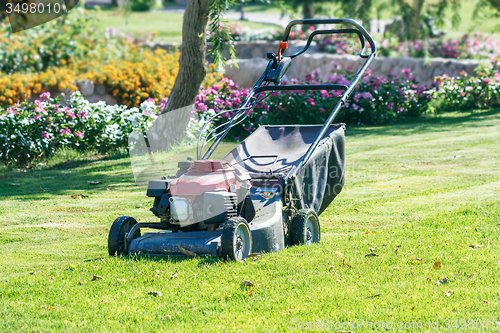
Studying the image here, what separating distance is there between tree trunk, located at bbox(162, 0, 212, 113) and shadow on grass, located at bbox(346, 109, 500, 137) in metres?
3.41

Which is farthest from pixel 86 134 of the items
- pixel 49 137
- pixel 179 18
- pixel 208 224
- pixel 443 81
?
pixel 179 18

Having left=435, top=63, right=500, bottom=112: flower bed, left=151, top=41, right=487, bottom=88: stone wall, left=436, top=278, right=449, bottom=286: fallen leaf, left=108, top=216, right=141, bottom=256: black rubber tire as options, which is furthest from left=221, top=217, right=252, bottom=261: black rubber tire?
left=151, top=41, right=487, bottom=88: stone wall

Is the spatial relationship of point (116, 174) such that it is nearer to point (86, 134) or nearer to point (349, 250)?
point (86, 134)

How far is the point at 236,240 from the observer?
4.43 metres

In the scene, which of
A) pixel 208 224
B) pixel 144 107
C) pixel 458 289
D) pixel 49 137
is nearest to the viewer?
pixel 458 289

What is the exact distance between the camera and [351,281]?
13.5ft

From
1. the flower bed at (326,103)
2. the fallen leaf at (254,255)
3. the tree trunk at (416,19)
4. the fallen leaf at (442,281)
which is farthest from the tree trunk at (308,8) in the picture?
the fallen leaf at (442,281)

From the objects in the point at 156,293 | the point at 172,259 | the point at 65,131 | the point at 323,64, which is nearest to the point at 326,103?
the point at 65,131

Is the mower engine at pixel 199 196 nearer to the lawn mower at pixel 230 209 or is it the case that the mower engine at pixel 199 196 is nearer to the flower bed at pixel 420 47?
the lawn mower at pixel 230 209

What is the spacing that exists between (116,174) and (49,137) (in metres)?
1.40

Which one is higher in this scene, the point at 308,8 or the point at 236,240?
the point at 308,8

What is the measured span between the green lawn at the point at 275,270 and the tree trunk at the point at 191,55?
2414 millimetres

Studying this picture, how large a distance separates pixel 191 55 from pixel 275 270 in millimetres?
5612

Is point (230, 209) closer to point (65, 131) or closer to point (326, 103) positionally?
point (65, 131)
